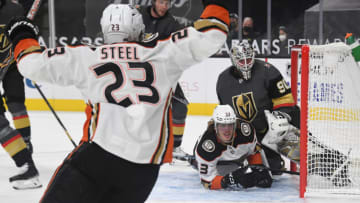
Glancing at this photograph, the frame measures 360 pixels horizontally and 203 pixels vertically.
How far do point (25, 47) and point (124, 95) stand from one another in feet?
1.30

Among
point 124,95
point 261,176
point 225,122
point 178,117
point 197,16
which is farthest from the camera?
point 197,16

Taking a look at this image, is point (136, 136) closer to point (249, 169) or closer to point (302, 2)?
point (249, 169)

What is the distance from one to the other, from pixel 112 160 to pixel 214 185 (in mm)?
1907

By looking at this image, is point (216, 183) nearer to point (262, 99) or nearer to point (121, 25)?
point (262, 99)

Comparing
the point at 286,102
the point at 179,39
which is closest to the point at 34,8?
the point at 179,39

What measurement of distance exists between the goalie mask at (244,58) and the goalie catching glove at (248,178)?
67 centimetres

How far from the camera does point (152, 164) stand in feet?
5.08

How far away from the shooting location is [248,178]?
3246mm

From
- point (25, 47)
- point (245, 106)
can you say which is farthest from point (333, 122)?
point (25, 47)

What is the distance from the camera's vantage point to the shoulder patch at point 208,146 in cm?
334

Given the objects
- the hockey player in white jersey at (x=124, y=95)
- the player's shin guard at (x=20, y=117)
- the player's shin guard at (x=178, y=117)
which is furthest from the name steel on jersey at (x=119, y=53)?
→ the player's shin guard at (x=178, y=117)

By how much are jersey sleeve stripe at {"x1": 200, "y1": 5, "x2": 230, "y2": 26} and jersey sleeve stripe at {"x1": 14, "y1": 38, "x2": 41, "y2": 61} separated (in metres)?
0.53

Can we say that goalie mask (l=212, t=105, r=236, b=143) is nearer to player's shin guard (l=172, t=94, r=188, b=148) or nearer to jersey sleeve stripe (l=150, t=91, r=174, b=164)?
player's shin guard (l=172, t=94, r=188, b=148)

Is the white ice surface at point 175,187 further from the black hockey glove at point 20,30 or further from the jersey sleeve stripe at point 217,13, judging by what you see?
the jersey sleeve stripe at point 217,13
